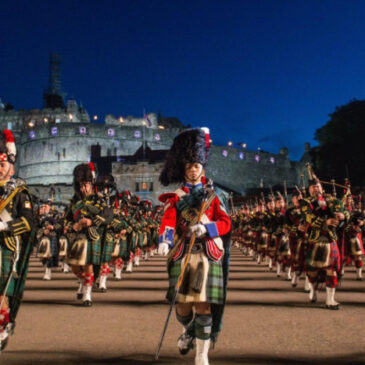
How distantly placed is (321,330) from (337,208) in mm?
2959

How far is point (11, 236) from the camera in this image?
200 inches

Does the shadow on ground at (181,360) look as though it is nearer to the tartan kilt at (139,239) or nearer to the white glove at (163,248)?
the white glove at (163,248)

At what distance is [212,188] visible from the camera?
5316mm

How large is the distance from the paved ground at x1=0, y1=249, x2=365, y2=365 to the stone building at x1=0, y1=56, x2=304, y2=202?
194 feet

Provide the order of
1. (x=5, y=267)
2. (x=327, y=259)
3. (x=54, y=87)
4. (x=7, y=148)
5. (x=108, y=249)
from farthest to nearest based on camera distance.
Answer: (x=54, y=87)
(x=108, y=249)
(x=327, y=259)
(x=7, y=148)
(x=5, y=267)

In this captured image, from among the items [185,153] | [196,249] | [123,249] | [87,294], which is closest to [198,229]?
[196,249]

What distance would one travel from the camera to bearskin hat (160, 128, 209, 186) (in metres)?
5.46

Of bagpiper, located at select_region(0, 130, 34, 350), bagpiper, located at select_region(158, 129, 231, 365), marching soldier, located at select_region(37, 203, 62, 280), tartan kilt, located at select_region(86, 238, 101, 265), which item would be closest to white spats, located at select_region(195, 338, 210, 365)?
bagpiper, located at select_region(158, 129, 231, 365)

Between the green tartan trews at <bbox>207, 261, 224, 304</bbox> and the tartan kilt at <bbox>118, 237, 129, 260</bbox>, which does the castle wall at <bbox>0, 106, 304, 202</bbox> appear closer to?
the tartan kilt at <bbox>118, 237, 129, 260</bbox>

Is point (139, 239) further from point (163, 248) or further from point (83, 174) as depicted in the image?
point (163, 248)

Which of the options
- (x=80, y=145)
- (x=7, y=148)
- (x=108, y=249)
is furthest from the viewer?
(x=80, y=145)

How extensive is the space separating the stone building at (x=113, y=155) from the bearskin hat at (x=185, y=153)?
6295 cm

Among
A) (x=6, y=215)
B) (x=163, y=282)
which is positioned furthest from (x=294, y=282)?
(x=6, y=215)

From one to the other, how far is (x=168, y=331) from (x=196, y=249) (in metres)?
2.08
